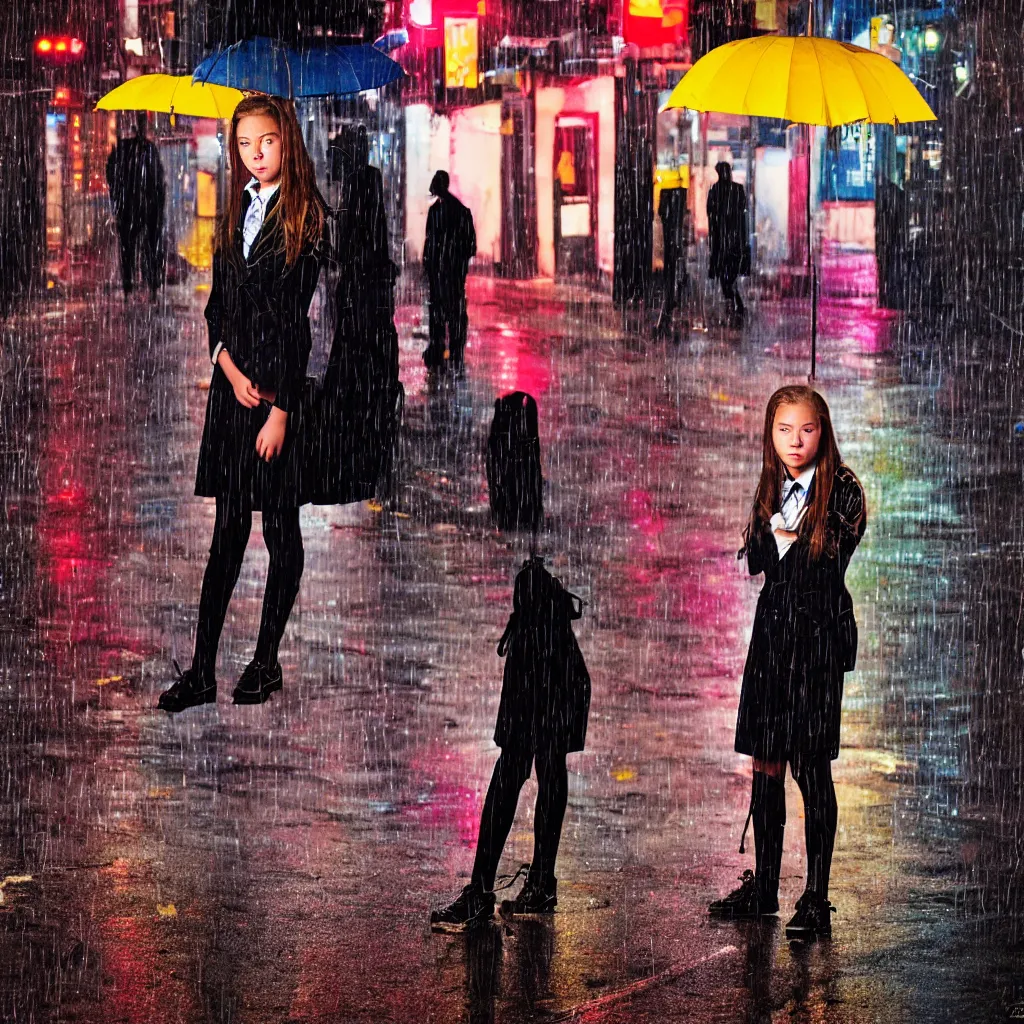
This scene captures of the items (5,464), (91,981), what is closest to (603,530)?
(5,464)

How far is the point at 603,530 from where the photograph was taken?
11156 millimetres

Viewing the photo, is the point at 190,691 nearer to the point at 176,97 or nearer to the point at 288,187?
the point at 288,187

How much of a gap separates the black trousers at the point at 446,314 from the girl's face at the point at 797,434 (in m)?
11.6

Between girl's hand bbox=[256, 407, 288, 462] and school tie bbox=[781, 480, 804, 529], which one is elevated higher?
girl's hand bbox=[256, 407, 288, 462]

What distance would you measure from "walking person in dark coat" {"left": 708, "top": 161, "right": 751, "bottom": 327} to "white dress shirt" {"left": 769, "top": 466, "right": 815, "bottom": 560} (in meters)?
14.8

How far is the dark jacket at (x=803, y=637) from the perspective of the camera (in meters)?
5.93

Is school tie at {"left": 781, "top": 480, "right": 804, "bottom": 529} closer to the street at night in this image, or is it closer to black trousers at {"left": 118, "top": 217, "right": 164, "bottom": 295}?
the street at night

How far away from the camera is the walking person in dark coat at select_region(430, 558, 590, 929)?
6.14 metres

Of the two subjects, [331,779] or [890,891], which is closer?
[890,891]

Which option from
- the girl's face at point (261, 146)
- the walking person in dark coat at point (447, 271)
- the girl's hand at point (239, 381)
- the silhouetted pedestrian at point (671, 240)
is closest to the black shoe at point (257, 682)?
the girl's hand at point (239, 381)

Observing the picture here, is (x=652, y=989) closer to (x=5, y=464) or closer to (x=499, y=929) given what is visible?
(x=499, y=929)

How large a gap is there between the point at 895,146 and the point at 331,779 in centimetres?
1700

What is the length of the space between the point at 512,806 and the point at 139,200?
53.2 ft

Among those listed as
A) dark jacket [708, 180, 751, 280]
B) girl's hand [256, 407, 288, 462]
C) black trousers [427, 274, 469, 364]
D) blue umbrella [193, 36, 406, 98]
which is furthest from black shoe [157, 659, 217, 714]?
dark jacket [708, 180, 751, 280]
